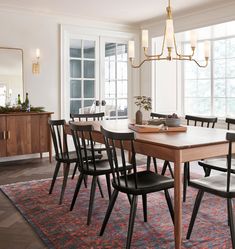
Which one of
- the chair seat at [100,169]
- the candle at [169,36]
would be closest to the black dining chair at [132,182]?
the chair seat at [100,169]

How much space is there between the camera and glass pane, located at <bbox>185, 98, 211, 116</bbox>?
658 centimetres

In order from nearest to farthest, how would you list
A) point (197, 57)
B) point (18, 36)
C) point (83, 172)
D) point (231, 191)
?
point (231, 191)
point (83, 172)
point (18, 36)
point (197, 57)

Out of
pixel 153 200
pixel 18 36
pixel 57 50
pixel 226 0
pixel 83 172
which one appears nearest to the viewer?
pixel 83 172

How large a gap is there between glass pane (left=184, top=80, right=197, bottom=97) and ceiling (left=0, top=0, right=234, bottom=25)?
1489mm

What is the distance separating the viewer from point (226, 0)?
5152 millimetres

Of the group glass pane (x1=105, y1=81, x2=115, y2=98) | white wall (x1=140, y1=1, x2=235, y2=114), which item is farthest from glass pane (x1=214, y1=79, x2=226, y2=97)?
glass pane (x1=105, y1=81, x2=115, y2=98)

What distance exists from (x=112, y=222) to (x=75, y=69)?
152 inches

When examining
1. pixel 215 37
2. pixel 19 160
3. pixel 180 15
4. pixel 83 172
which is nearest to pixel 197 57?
pixel 215 37

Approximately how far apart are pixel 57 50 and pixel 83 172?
3.49 m

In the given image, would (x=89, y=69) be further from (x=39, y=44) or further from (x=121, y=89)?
(x=39, y=44)

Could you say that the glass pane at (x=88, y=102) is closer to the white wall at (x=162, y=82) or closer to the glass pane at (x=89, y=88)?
the glass pane at (x=89, y=88)

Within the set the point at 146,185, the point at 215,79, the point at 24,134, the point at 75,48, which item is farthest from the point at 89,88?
the point at 146,185

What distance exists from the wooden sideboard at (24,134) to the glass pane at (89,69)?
1326mm

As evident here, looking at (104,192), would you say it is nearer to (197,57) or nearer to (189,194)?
(189,194)
